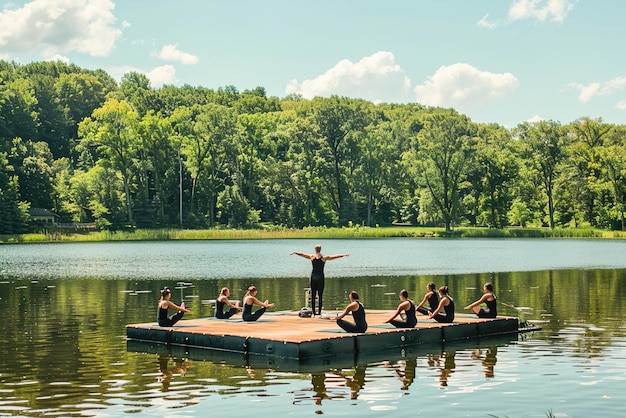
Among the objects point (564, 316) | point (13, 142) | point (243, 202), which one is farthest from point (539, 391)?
point (13, 142)

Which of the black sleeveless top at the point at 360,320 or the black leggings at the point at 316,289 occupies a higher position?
the black leggings at the point at 316,289

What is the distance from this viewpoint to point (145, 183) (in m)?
130

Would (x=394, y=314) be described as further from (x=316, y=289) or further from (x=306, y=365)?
(x=306, y=365)

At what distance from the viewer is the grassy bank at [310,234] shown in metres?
118

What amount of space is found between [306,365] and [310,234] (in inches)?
3967

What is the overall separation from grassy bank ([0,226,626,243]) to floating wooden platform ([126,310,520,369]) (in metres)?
89.4

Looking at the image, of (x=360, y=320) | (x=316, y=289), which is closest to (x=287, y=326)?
(x=316, y=289)

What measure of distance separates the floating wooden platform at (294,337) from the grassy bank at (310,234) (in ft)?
293

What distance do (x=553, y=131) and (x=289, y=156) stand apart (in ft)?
132

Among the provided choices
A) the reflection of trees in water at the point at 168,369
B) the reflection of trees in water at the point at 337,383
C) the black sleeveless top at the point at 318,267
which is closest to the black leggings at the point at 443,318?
the black sleeveless top at the point at 318,267

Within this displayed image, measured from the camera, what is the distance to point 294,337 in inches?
965

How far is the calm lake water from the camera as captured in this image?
1834 cm

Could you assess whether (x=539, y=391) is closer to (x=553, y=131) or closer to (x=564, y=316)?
(x=564, y=316)

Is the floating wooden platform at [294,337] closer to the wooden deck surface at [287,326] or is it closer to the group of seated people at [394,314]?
the wooden deck surface at [287,326]
